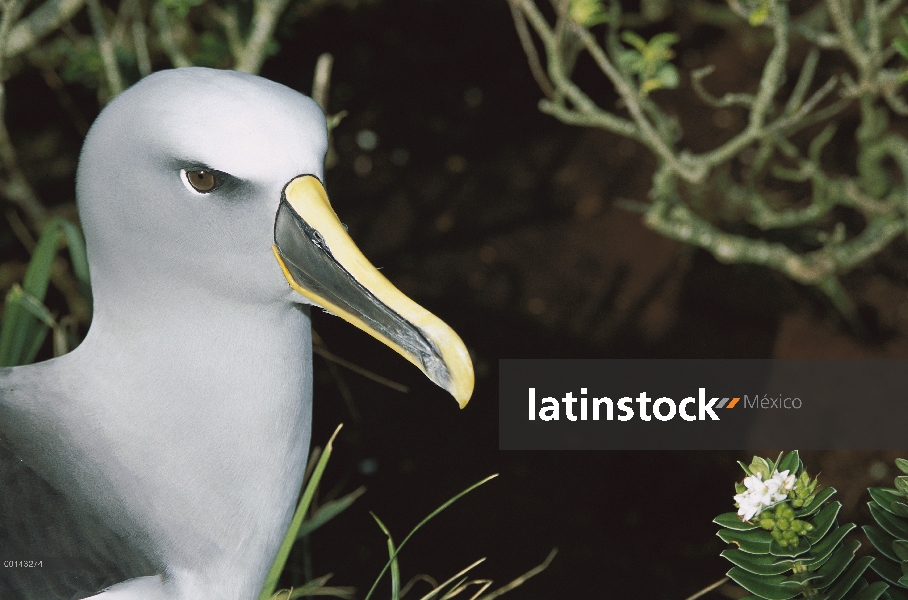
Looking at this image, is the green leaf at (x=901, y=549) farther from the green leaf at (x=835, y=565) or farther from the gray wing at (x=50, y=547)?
the gray wing at (x=50, y=547)

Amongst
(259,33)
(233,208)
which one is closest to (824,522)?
(233,208)

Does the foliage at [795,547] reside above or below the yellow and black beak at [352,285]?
below

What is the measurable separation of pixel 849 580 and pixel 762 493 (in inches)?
6.8

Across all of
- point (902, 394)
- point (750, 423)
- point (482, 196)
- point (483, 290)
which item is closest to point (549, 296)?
point (483, 290)

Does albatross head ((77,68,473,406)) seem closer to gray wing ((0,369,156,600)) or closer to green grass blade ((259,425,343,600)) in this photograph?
gray wing ((0,369,156,600))

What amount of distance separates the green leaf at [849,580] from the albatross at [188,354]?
0.54 meters

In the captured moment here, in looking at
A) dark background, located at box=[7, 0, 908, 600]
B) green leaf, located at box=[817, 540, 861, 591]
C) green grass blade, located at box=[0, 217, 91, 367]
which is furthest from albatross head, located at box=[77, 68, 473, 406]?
dark background, located at box=[7, 0, 908, 600]

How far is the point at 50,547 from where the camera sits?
3.68 feet

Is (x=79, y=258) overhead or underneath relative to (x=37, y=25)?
underneath

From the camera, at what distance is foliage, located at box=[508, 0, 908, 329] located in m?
1.92

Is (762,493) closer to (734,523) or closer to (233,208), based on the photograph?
A: (734,523)

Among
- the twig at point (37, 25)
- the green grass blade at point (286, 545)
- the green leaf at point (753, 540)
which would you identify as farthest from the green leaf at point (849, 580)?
the twig at point (37, 25)

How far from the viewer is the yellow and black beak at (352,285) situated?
1069 mm

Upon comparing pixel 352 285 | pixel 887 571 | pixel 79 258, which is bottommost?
pixel 887 571
